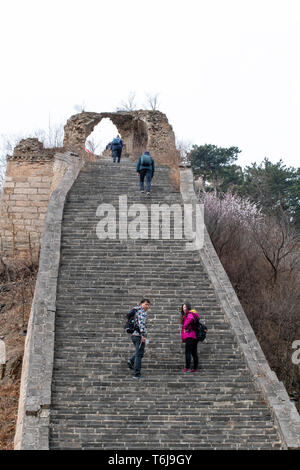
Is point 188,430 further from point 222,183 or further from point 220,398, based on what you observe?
point 222,183

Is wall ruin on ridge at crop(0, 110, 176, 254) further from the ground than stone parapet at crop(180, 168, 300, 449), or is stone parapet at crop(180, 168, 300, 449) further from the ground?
wall ruin on ridge at crop(0, 110, 176, 254)

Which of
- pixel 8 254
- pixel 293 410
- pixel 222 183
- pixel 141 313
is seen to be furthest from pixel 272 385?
pixel 222 183

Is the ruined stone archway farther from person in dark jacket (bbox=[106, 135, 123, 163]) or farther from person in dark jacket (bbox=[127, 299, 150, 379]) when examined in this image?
person in dark jacket (bbox=[127, 299, 150, 379])

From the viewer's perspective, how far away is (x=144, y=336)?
11594 mm

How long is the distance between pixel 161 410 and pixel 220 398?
109 centimetres

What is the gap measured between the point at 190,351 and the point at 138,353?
101 cm

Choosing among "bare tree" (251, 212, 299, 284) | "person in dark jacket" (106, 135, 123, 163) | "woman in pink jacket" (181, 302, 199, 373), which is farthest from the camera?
"person in dark jacket" (106, 135, 123, 163)

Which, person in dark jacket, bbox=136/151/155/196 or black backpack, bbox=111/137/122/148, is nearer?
person in dark jacket, bbox=136/151/155/196

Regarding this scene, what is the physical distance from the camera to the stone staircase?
10406mm

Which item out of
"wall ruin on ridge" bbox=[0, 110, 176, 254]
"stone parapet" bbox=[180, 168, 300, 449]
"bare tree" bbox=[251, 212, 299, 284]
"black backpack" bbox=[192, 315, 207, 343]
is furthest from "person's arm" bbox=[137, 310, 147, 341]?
"bare tree" bbox=[251, 212, 299, 284]

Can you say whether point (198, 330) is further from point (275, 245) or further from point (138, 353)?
point (275, 245)

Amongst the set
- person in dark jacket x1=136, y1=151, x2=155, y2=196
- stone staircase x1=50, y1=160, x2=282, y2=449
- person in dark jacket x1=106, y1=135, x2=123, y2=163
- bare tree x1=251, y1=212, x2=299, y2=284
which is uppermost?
person in dark jacket x1=106, y1=135, x2=123, y2=163

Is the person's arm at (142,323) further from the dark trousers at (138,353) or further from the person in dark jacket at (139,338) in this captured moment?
the dark trousers at (138,353)
